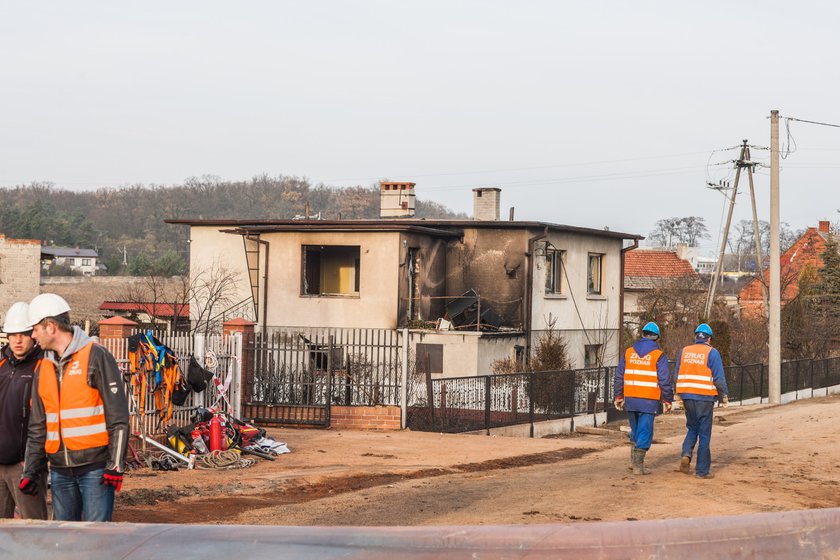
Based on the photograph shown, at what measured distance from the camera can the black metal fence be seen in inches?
822

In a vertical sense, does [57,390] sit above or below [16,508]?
above

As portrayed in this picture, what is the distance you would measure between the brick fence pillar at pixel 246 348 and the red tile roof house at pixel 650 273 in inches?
1601

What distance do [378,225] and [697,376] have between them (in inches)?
716

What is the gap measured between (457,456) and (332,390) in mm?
4320

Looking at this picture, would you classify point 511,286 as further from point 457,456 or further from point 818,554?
point 818,554

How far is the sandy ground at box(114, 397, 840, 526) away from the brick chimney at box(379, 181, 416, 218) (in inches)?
756

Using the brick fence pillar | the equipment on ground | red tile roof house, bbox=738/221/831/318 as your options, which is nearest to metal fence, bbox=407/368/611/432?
the brick fence pillar

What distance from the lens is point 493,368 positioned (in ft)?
99.8

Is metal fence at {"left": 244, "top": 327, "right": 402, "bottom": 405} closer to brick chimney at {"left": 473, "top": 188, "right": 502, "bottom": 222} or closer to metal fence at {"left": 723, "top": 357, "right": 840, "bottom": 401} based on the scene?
metal fence at {"left": 723, "top": 357, "right": 840, "bottom": 401}

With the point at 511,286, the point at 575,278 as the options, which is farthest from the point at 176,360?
the point at 575,278

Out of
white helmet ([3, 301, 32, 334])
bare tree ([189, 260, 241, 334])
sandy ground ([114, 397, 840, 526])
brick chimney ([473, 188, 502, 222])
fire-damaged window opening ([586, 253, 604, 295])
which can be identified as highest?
brick chimney ([473, 188, 502, 222])

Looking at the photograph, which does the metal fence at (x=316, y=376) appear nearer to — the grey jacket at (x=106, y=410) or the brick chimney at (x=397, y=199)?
the grey jacket at (x=106, y=410)

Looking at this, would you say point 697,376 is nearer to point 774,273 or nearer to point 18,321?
point 18,321

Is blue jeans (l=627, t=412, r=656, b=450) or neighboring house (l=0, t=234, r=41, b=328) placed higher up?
neighboring house (l=0, t=234, r=41, b=328)
